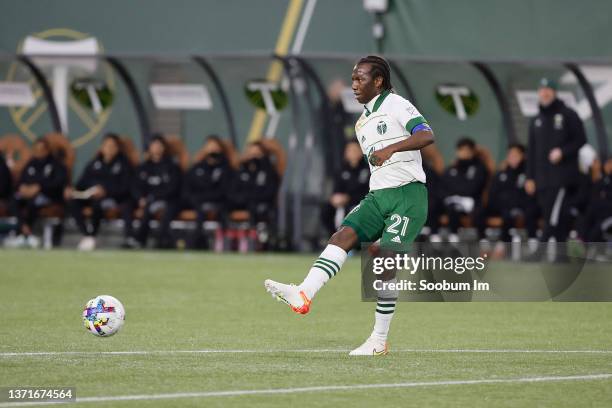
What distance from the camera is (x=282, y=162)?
21.9 meters

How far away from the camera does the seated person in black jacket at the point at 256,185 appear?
2153 cm

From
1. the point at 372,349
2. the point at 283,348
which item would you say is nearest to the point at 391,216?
the point at 372,349

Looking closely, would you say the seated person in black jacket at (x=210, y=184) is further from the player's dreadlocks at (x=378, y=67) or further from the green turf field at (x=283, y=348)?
the player's dreadlocks at (x=378, y=67)

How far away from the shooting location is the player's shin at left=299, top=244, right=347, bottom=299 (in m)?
9.12

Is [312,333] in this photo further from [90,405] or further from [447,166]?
[447,166]

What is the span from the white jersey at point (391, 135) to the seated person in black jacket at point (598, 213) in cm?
1005

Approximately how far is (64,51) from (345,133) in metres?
6.72

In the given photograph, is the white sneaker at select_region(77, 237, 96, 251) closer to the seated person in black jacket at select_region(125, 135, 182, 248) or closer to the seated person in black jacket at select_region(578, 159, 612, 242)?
the seated person in black jacket at select_region(125, 135, 182, 248)

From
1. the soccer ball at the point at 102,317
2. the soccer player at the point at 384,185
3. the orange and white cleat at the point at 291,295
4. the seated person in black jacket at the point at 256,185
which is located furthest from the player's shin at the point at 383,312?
the seated person in black jacket at the point at 256,185

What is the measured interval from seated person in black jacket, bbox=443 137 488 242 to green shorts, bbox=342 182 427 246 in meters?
10.9

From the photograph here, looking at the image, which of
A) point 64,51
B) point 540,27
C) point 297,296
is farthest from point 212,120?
point 297,296

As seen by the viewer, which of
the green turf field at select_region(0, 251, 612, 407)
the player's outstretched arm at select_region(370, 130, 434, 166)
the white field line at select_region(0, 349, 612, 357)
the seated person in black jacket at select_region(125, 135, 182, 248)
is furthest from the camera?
the seated person in black jacket at select_region(125, 135, 182, 248)

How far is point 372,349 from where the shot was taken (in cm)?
941

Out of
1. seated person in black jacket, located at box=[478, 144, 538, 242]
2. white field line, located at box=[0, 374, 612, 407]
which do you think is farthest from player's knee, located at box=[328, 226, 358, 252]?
seated person in black jacket, located at box=[478, 144, 538, 242]
